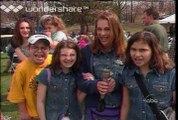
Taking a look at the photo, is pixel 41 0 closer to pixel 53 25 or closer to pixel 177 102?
pixel 53 25

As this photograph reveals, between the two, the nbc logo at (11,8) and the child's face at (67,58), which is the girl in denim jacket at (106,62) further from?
the nbc logo at (11,8)

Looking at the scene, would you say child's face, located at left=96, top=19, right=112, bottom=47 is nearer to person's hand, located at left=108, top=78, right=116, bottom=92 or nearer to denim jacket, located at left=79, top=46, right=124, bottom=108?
denim jacket, located at left=79, top=46, right=124, bottom=108

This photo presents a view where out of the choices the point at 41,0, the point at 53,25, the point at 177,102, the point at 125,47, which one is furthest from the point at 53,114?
A: the point at 41,0

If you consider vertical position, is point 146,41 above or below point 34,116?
above

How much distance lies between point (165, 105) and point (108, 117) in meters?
0.41

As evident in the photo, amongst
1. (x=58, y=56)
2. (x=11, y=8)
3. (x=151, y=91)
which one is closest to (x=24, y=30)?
(x=58, y=56)

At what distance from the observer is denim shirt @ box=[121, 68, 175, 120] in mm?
2406

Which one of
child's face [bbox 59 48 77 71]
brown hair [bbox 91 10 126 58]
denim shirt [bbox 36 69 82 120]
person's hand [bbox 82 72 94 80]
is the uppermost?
brown hair [bbox 91 10 126 58]

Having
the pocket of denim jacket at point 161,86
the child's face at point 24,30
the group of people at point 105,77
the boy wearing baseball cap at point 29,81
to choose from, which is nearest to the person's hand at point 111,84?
the group of people at point 105,77

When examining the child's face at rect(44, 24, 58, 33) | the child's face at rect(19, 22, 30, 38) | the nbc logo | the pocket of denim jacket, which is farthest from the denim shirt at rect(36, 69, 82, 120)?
the nbc logo

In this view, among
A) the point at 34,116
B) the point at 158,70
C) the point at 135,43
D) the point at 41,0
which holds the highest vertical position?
the point at 41,0

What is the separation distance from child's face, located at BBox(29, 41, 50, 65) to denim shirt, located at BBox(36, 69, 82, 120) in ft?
0.72

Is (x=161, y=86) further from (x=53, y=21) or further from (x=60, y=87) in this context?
(x=53, y=21)

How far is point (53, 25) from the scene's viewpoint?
407cm
